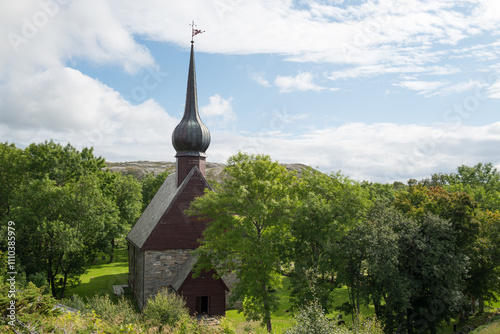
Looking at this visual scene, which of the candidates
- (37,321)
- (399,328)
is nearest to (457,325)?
(399,328)

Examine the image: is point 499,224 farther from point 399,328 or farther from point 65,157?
point 65,157

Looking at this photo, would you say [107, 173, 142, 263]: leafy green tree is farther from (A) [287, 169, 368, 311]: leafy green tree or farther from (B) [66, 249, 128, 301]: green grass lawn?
(A) [287, 169, 368, 311]: leafy green tree

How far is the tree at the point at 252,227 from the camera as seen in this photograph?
2355 cm

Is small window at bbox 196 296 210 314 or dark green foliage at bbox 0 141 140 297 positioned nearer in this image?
small window at bbox 196 296 210 314

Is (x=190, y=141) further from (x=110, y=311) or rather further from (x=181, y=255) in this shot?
(x=110, y=311)

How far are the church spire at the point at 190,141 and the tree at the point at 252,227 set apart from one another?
25.1 ft

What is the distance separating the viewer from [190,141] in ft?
108

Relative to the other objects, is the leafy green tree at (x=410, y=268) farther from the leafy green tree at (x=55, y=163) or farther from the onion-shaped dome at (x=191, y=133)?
the leafy green tree at (x=55, y=163)

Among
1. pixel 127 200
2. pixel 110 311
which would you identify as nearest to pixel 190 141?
pixel 110 311

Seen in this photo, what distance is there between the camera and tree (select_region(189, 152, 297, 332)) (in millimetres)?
23547

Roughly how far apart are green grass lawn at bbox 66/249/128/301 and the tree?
56.1 ft

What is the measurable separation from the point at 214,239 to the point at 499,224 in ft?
64.4

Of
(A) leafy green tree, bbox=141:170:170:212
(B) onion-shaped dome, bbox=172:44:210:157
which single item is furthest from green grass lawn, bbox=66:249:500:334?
(A) leafy green tree, bbox=141:170:170:212

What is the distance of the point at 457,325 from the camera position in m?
28.8
